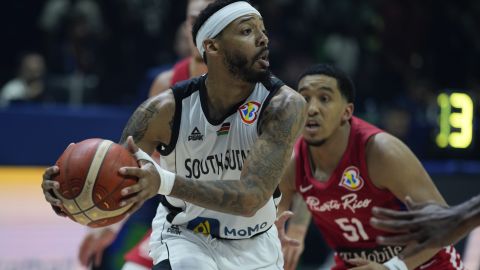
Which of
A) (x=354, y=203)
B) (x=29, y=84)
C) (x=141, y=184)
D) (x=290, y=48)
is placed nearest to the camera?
(x=141, y=184)

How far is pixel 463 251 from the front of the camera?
7523mm

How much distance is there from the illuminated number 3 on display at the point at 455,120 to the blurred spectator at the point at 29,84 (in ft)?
14.2

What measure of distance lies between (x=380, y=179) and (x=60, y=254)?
135 inches

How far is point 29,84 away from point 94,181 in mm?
6271

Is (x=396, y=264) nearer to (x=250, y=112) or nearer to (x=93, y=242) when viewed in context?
(x=250, y=112)

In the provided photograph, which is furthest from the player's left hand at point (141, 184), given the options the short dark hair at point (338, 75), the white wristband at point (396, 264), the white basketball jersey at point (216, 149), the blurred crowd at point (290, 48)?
the blurred crowd at point (290, 48)

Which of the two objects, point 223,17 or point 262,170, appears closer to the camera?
point 262,170

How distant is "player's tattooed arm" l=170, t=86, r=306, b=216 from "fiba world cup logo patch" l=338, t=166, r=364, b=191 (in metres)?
0.96

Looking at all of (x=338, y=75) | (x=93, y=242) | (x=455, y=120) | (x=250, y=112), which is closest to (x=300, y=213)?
(x=338, y=75)

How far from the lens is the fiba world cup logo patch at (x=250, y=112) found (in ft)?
14.2

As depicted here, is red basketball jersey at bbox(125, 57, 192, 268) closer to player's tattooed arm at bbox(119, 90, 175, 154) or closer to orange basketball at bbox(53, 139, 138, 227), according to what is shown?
player's tattooed arm at bbox(119, 90, 175, 154)

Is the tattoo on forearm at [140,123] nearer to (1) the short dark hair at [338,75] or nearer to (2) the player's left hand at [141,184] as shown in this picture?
(2) the player's left hand at [141,184]

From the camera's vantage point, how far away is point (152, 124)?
4.38m

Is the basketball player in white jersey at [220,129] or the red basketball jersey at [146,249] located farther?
the red basketball jersey at [146,249]
